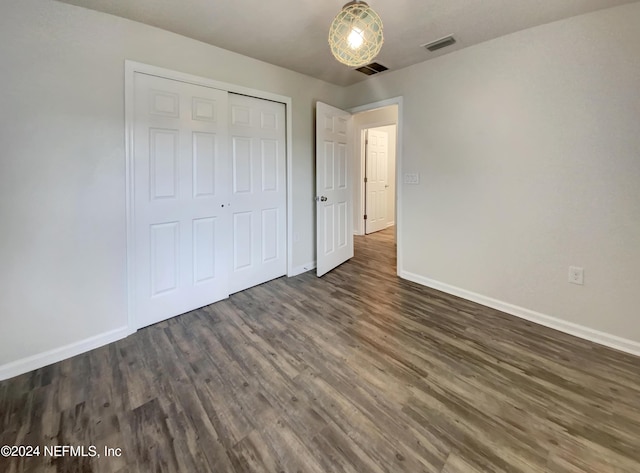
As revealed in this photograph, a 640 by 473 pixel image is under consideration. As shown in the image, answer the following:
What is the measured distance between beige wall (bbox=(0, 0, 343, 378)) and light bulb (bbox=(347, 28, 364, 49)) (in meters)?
1.60

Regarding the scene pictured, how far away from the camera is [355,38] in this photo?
5.38 ft

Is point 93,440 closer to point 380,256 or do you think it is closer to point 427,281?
point 427,281

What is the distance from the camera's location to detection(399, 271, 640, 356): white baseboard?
81.3 inches

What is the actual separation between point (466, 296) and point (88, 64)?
366 centimetres

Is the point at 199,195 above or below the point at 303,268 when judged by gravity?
above

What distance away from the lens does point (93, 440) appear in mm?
1342

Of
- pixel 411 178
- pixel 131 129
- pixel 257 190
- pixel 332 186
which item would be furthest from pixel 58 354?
pixel 411 178

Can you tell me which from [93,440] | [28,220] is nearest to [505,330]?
[93,440]

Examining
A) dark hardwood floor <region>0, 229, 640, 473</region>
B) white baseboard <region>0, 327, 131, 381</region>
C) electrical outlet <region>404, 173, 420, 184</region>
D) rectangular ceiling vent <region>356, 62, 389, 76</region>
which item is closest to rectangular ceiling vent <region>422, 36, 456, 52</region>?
rectangular ceiling vent <region>356, 62, 389, 76</region>

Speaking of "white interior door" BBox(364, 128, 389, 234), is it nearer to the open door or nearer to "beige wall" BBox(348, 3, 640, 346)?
the open door

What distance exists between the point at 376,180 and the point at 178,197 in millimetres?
4428

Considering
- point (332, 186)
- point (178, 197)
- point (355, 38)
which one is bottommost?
point (178, 197)

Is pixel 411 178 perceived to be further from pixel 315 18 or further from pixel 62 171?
pixel 62 171

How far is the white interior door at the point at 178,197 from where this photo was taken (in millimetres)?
2289
